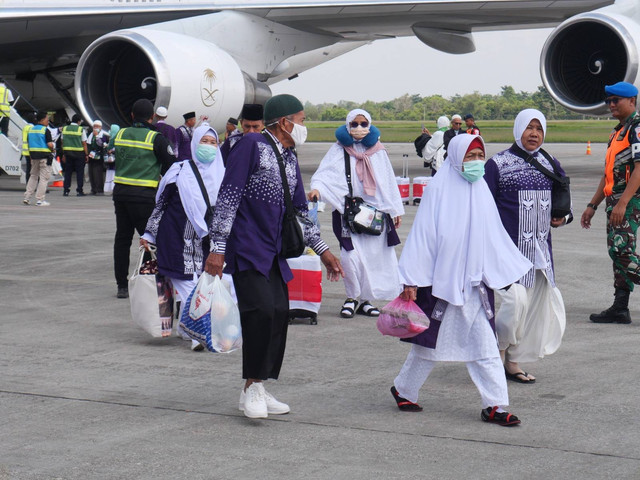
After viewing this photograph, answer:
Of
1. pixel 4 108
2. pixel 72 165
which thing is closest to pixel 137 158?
pixel 72 165

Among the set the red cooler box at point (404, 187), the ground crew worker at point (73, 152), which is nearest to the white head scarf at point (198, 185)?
the red cooler box at point (404, 187)

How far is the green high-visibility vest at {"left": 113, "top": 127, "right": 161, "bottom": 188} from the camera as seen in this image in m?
8.65

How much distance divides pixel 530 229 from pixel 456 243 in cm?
104

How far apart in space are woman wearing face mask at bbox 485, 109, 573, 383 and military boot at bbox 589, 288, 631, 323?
5.94ft

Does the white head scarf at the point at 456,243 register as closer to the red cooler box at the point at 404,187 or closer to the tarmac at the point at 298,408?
the tarmac at the point at 298,408

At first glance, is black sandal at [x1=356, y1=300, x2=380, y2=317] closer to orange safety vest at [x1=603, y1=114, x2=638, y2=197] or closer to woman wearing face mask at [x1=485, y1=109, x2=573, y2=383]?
orange safety vest at [x1=603, y1=114, x2=638, y2=197]

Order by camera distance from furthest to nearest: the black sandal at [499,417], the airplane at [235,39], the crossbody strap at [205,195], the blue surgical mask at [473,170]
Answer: the airplane at [235,39]
the crossbody strap at [205,195]
the blue surgical mask at [473,170]
the black sandal at [499,417]

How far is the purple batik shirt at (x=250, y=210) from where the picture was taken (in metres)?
5.31

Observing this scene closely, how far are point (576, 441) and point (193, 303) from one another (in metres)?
2.14

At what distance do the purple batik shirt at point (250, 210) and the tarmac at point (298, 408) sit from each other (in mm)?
843

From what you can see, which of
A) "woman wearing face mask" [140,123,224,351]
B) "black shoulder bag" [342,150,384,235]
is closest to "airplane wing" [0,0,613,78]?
"black shoulder bag" [342,150,384,235]

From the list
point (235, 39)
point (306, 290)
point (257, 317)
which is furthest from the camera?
point (235, 39)

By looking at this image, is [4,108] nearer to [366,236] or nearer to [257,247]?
[366,236]

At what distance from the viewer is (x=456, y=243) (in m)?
5.39
